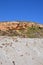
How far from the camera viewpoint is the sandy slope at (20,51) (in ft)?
38.5

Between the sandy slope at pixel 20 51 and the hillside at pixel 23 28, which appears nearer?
the sandy slope at pixel 20 51

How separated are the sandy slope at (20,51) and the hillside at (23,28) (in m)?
3.32

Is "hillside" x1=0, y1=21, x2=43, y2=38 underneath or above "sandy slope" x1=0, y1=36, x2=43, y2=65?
above

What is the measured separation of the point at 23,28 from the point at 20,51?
5990 mm

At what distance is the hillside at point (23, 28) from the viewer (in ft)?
57.4

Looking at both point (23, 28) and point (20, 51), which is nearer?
point (20, 51)

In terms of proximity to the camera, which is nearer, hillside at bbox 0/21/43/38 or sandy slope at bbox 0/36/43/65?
sandy slope at bbox 0/36/43/65

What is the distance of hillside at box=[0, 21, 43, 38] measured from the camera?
57.4 feet

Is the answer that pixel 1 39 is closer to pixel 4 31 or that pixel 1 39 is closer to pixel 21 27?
pixel 4 31

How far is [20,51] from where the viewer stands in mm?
12562

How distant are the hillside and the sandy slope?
332 centimetres

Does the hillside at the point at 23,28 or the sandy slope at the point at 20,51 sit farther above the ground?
the hillside at the point at 23,28

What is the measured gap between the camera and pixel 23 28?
18.4 m

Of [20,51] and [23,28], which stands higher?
[23,28]
